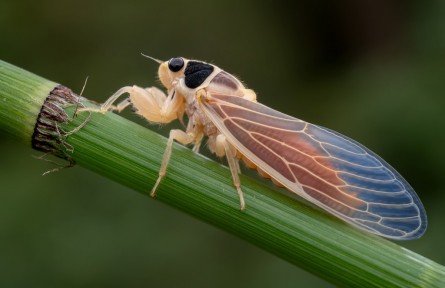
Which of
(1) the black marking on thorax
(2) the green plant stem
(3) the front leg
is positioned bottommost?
(2) the green plant stem

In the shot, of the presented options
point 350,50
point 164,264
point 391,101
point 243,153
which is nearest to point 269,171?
point 243,153

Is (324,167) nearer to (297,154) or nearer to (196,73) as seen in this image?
(297,154)

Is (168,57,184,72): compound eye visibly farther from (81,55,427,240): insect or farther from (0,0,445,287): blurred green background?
(0,0,445,287): blurred green background

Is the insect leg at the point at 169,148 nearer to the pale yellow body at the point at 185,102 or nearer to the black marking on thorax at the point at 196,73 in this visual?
the pale yellow body at the point at 185,102

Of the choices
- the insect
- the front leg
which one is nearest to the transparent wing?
the insect

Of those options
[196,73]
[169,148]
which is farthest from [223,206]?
[196,73]

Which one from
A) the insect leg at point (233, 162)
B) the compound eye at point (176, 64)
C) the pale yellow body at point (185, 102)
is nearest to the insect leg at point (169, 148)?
the pale yellow body at point (185, 102)
